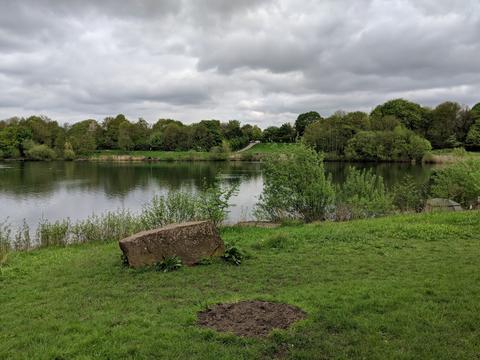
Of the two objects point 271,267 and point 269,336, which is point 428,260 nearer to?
point 271,267

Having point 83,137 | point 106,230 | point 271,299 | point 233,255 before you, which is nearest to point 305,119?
point 83,137

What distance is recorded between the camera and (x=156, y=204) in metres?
18.1

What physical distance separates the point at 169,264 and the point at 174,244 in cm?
60

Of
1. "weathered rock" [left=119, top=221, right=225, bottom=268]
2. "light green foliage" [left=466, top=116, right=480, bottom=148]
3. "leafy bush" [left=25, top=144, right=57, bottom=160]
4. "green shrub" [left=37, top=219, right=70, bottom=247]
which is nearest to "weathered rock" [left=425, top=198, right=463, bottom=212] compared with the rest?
"weathered rock" [left=119, top=221, right=225, bottom=268]

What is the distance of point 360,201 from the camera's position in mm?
21094

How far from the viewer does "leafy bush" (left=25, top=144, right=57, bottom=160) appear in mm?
101562

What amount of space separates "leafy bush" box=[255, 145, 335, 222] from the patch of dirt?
43.1 ft

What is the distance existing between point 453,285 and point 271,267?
413 cm

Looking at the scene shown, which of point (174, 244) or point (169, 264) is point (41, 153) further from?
point (169, 264)

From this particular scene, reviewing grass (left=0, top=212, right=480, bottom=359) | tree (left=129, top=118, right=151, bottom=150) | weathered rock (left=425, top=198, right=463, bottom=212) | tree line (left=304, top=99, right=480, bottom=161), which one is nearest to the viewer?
grass (left=0, top=212, right=480, bottom=359)

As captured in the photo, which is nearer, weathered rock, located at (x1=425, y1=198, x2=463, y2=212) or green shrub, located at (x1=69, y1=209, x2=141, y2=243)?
green shrub, located at (x1=69, y1=209, x2=141, y2=243)

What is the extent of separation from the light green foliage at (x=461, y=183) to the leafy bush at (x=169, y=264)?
62.1 ft

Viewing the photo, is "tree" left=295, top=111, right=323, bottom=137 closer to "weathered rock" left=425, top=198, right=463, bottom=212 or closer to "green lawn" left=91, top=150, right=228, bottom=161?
"green lawn" left=91, top=150, right=228, bottom=161

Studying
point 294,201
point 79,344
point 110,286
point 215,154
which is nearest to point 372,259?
point 110,286
